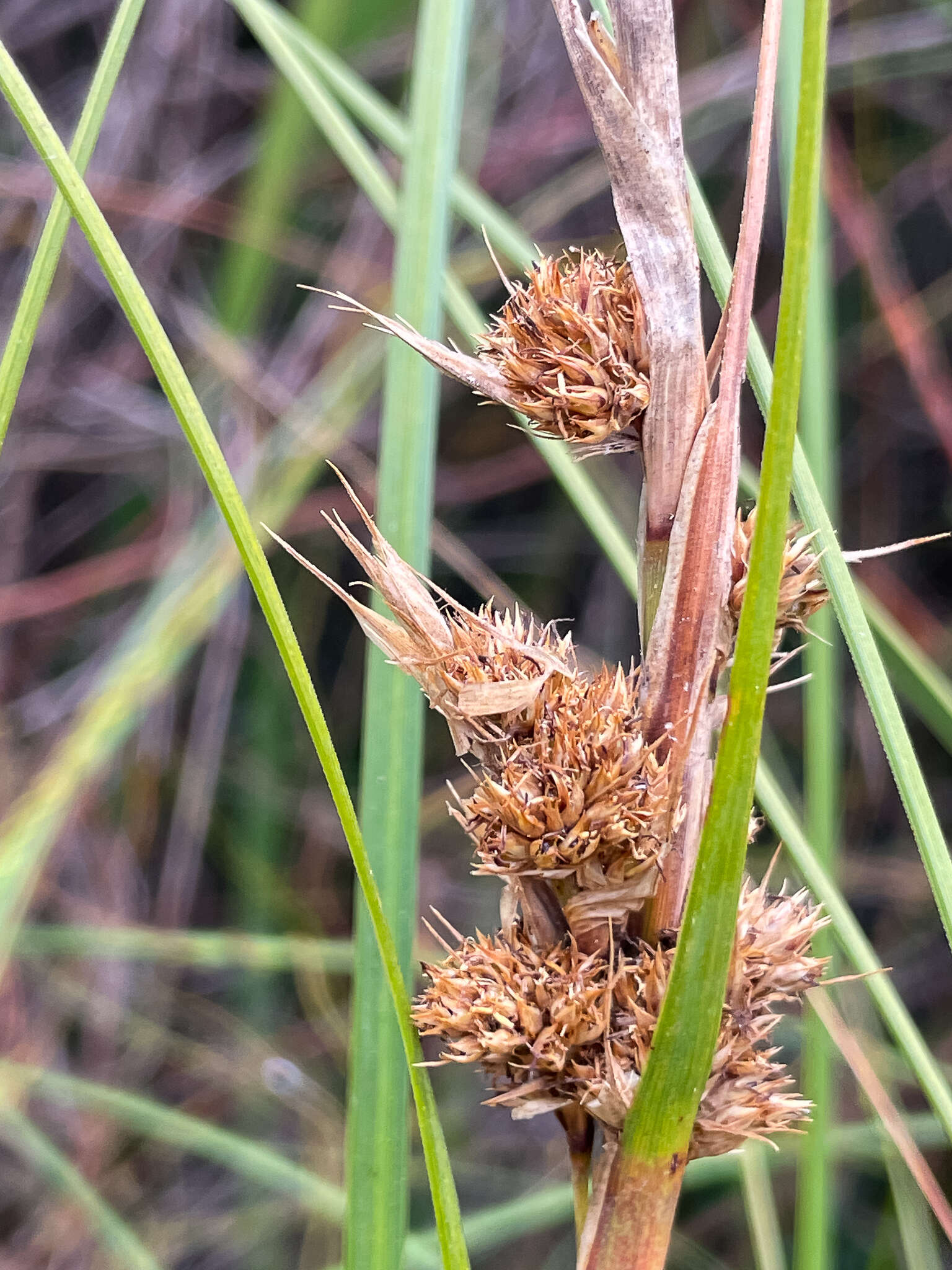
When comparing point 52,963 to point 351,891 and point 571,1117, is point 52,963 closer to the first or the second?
point 351,891

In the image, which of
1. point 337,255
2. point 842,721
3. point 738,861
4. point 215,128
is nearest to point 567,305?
point 738,861

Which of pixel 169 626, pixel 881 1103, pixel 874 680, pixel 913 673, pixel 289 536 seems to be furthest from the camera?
pixel 289 536

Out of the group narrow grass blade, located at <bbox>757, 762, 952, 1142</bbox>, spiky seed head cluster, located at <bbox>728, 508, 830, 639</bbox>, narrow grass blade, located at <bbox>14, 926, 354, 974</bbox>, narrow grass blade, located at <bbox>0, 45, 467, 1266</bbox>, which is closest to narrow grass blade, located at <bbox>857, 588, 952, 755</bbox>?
narrow grass blade, located at <bbox>757, 762, 952, 1142</bbox>

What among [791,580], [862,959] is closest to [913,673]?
[862,959]

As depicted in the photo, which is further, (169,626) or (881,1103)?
(169,626)

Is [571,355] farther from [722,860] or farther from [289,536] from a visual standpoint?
[289,536]

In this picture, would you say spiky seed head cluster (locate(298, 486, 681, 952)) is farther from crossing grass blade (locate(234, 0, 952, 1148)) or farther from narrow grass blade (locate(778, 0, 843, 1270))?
narrow grass blade (locate(778, 0, 843, 1270))

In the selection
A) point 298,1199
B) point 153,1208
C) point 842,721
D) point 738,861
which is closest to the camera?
point 738,861
